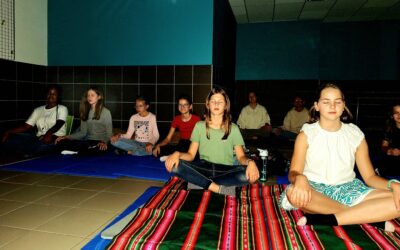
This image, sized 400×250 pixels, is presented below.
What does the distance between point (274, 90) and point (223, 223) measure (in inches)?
214

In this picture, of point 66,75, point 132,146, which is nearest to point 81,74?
point 66,75

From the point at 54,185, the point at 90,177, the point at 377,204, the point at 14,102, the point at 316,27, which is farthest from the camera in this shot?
the point at 316,27

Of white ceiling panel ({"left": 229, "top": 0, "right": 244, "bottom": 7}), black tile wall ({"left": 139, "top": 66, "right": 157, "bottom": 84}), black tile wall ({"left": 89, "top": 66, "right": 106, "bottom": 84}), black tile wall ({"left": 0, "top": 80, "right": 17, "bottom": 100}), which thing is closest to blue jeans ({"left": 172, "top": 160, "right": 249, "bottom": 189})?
black tile wall ({"left": 139, "top": 66, "right": 157, "bottom": 84})

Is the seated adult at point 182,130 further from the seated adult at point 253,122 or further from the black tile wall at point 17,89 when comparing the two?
the black tile wall at point 17,89

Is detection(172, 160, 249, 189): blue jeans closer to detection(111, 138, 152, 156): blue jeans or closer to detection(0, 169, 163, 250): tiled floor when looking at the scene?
detection(0, 169, 163, 250): tiled floor

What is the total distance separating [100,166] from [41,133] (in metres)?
1.29

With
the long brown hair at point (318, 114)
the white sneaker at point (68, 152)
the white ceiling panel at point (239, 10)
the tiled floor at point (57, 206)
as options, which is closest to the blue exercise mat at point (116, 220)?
the tiled floor at point (57, 206)

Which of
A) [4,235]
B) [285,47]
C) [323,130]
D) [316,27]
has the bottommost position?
[4,235]

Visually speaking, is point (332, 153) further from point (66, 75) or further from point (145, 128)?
point (66, 75)

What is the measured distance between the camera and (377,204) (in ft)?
4.93

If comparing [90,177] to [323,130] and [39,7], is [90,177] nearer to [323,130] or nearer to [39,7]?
[323,130]

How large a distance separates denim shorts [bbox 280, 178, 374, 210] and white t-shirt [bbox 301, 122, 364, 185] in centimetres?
3

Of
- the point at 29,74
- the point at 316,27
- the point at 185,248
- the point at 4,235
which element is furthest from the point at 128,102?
the point at 316,27

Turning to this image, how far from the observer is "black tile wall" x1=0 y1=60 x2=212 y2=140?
4410 millimetres
